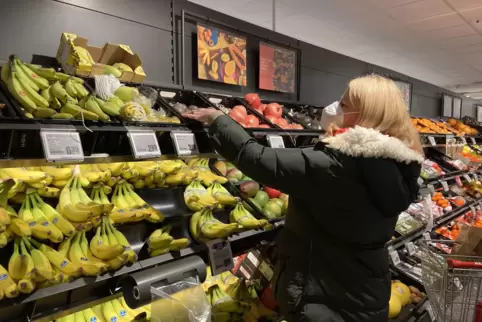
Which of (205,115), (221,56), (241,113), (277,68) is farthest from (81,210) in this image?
(277,68)

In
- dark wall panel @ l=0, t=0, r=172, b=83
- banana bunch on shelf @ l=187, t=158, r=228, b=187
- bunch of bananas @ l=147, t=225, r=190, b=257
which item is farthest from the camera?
banana bunch on shelf @ l=187, t=158, r=228, b=187

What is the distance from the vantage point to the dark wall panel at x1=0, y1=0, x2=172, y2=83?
197cm

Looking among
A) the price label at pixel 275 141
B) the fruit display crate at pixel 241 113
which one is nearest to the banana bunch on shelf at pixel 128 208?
the price label at pixel 275 141

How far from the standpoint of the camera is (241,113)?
2.52 m

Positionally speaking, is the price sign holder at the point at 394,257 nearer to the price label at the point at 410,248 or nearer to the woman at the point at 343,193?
the price label at the point at 410,248

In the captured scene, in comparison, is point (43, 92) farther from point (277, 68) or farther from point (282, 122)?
point (277, 68)

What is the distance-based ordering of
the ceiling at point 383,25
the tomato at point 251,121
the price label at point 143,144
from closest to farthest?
1. the price label at point 143,144
2. the tomato at point 251,121
3. the ceiling at point 383,25

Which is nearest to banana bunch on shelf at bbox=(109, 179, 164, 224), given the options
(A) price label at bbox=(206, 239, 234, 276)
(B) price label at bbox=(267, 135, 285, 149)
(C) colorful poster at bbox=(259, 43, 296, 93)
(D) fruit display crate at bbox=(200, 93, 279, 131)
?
Result: (A) price label at bbox=(206, 239, 234, 276)

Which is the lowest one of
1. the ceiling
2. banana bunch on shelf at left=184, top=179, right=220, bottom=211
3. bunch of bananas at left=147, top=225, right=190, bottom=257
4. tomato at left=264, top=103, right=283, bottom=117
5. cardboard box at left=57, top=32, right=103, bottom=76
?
bunch of bananas at left=147, top=225, right=190, bottom=257

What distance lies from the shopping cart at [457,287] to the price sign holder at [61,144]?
1679mm

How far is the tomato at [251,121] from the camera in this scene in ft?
8.03

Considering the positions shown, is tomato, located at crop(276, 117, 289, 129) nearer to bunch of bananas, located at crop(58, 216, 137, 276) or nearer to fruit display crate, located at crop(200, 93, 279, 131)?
fruit display crate, located at crop(200, 93, 279, 131)

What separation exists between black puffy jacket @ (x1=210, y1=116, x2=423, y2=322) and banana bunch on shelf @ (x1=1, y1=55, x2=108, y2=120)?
542mm

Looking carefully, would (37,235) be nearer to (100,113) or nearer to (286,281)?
(100,113)
